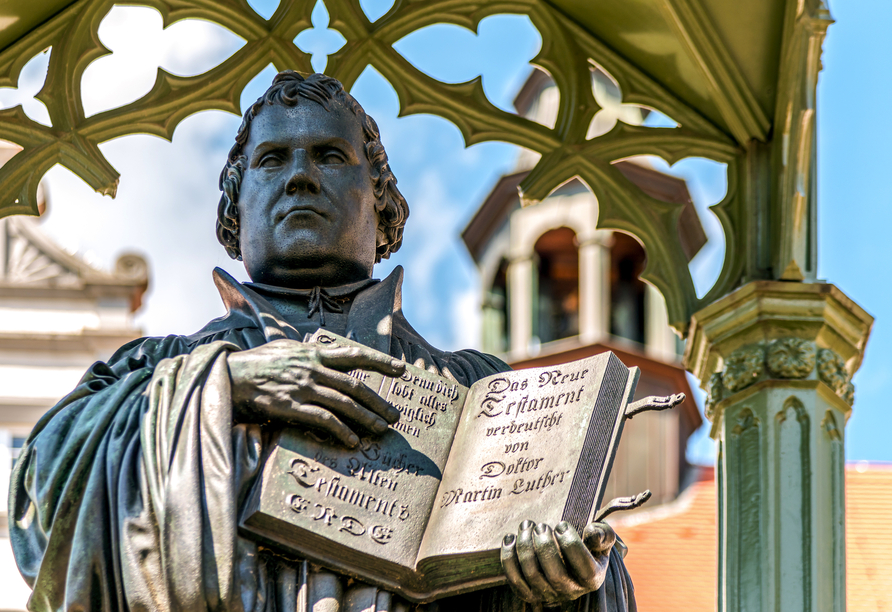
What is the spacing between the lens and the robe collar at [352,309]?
681 centimetres

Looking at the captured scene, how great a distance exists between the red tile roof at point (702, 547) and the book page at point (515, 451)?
14849 millimetres

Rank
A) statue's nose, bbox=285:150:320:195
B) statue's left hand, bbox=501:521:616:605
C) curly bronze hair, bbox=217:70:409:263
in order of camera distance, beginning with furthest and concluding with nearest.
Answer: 1. curly bronze hair, bbox=217:70:409:263
2. statue's nose, bbox=285:150:320:195
3. statue's left hand, bbox=501:521:616:605

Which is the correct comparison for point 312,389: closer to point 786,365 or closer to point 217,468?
point 217,468

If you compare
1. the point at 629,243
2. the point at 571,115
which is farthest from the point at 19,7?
the point at 629,243

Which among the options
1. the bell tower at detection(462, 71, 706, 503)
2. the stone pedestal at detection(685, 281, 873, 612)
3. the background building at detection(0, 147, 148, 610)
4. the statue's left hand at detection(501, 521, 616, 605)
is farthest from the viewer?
the bell tower at detection(462, 71, 706, 503)

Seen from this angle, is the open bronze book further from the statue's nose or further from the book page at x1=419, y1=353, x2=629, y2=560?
the statue's nose

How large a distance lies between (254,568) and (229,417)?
0.42m

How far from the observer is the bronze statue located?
599 cm

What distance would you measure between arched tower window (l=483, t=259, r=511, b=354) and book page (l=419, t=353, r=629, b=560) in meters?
39.4

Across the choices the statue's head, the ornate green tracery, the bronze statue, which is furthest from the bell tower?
the bronze statue

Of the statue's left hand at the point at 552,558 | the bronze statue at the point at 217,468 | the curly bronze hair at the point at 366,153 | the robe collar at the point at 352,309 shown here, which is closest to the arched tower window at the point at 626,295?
the curly bronze hair at the point at 366,153

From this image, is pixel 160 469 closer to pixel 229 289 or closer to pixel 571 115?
pixel 229 289

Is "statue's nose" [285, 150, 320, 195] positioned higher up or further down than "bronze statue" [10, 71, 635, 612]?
higher up

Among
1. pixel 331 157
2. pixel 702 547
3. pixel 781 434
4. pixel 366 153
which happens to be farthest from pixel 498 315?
pixel 331 157
